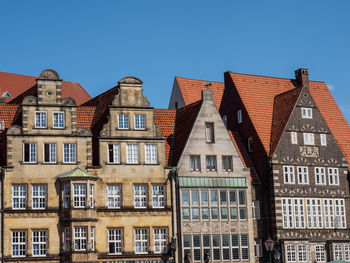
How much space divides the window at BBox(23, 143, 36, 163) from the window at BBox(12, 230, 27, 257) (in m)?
4.77

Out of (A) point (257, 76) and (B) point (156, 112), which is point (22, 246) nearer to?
(B) point (156, 112)

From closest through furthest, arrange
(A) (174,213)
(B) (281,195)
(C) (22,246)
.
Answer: (C) (22,246)
(A) (174,213)
(B) (281,195)

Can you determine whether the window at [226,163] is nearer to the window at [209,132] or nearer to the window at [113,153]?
the window at [209,132]

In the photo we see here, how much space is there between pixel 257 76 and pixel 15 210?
25.9 meters

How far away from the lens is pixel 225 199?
55.2m

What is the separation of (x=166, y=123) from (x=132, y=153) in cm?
601

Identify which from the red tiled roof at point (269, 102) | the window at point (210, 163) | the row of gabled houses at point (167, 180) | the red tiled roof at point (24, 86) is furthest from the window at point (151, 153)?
the red tiled roof at point (24, 86)

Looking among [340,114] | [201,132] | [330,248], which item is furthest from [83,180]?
[340,114]

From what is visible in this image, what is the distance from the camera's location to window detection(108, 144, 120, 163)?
174 feet

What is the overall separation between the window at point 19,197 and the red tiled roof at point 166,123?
11283mm

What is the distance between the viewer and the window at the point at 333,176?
198 feet

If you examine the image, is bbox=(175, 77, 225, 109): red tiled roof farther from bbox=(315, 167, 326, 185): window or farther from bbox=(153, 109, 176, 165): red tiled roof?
bbox=(315, 167, 326, 185): window

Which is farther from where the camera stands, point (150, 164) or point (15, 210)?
point (150, 164)

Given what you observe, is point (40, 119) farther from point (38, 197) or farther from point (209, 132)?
point (209, 132)
